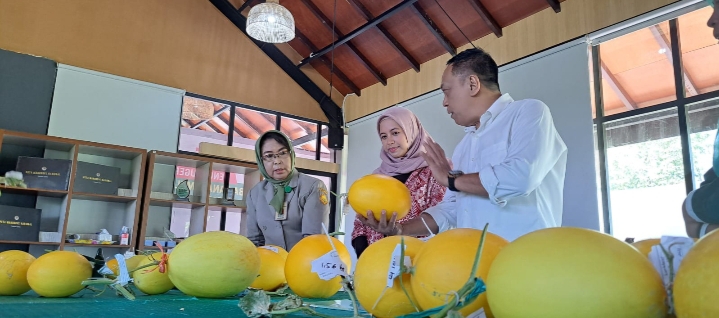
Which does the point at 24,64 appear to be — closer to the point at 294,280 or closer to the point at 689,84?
the point at 294,280

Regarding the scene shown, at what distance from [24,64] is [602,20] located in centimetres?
535

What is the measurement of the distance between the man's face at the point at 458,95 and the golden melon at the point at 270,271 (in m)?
0.84

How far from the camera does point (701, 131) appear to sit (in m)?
3.50

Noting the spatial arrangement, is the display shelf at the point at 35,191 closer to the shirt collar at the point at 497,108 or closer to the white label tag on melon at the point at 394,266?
the shirt collar at the point at 497,108

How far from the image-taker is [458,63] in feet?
5.25

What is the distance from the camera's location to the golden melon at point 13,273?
3.15ft

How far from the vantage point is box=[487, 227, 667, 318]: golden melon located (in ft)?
1.11

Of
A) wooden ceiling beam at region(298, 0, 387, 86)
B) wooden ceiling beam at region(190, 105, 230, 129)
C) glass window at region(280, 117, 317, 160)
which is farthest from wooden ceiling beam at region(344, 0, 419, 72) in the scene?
wooden ceiling beam at region(190, 105, 230, 129)

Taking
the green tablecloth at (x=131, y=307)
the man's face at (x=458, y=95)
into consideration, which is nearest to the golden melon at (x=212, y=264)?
the green tablecloth at (x=131, y=307)

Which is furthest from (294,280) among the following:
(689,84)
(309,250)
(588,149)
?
(689,84)

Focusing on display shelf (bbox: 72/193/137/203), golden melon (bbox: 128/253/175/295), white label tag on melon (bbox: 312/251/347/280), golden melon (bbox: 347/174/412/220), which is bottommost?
golden melon (bbox: 128/253/175/295)

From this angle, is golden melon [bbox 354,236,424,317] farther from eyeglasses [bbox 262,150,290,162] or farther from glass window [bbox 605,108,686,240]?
glass window [bbox 605,108,686,240]

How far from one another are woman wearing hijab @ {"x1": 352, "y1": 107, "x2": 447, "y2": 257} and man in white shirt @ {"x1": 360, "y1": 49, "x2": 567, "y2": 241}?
0.19 metres

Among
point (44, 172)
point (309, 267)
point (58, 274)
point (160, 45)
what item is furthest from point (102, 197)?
point (309, 267)
